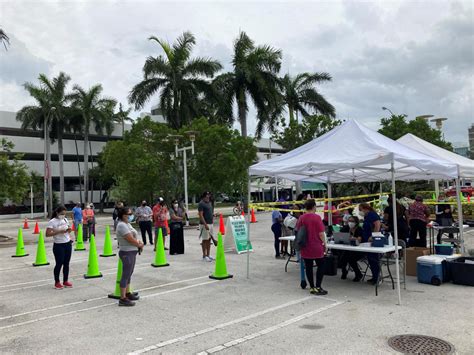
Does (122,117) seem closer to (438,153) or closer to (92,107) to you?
(92,107)

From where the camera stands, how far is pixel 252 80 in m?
32.7

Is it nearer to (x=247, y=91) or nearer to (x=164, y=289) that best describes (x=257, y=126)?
(x=247, y=91)

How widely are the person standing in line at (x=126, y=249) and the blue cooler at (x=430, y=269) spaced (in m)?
5.33

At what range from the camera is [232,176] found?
27078mm

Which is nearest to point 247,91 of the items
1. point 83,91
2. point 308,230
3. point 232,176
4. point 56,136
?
point 232,176

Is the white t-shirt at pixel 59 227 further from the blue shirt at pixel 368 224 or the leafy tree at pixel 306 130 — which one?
the leafy tree at pixel 306 130

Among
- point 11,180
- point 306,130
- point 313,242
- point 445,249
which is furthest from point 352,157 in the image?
point 306,130

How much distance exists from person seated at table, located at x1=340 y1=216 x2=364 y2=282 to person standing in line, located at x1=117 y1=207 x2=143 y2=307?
163 inches

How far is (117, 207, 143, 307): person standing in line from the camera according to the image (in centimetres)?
668

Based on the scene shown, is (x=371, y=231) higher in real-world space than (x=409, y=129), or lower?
lower

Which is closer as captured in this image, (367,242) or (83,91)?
(367,242)

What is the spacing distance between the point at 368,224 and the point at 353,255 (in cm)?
69

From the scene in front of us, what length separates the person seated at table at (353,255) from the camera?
26.7 feet

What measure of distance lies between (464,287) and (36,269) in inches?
400
